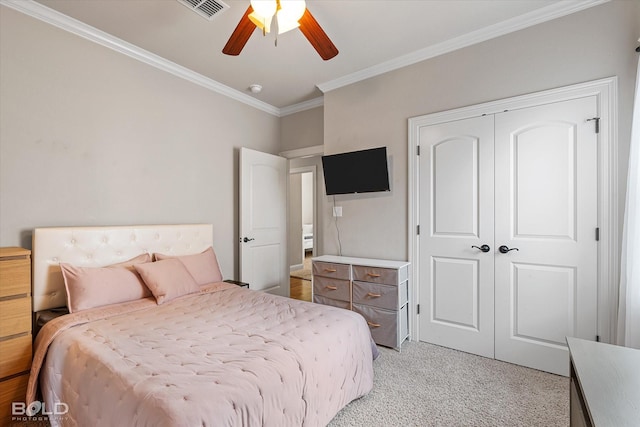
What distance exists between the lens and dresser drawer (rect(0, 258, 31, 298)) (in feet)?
5.91

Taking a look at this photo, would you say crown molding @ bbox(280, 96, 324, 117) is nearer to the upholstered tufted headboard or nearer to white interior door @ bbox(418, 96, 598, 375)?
white interior door @ bbox(418, 96, 598, 375)

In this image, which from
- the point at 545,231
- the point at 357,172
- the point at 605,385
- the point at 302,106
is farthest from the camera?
the point at 302,106

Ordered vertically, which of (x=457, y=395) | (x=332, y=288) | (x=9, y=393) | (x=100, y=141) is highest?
(x=100, y=141)

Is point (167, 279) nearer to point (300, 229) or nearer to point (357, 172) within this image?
point (357, 172)

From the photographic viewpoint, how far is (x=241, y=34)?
1.94m

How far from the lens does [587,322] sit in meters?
2.16

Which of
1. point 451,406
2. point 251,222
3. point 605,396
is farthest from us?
point 251,222

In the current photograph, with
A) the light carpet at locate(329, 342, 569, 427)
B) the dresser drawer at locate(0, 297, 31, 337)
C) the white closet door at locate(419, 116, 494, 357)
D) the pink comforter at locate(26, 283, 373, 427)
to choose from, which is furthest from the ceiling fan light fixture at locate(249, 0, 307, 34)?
the light carpet at locate(329, 342, 569, 427)

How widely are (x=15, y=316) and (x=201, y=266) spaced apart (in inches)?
49.1

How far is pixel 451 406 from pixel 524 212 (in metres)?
1.59

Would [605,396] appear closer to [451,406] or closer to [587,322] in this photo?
[451,406]

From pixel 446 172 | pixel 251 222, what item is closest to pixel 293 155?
pixel 251 222

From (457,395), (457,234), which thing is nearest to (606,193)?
(457,234)

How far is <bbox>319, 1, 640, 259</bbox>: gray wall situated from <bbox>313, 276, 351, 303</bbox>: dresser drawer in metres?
0.46
